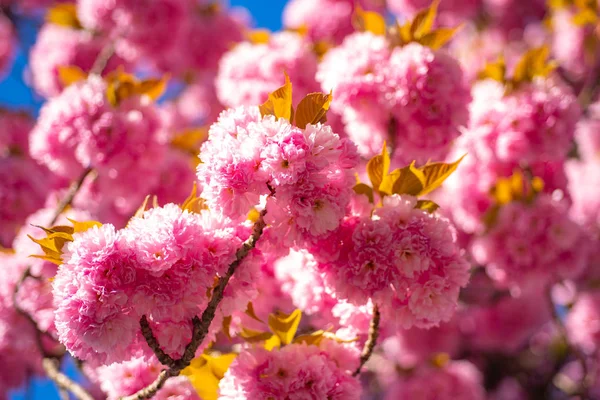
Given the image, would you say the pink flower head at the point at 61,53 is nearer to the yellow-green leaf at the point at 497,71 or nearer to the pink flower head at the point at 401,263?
the yellow-green leaf at the point at 497,71

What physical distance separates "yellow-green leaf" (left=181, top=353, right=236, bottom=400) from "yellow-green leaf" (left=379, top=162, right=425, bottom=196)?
0.62m

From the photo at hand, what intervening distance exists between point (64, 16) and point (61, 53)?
199 millimetres

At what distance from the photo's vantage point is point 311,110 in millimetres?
1393

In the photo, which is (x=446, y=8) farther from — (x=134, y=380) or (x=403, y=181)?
(x=134, y=380)

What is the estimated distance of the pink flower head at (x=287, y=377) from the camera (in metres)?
1.43

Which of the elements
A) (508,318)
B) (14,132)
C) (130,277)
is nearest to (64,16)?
(14,132)

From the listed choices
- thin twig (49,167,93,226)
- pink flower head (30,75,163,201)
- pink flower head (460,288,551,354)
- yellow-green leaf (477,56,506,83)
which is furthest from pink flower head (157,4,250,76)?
pink flower head (460,288,551,354)

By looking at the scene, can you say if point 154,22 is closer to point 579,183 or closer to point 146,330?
point 146,330

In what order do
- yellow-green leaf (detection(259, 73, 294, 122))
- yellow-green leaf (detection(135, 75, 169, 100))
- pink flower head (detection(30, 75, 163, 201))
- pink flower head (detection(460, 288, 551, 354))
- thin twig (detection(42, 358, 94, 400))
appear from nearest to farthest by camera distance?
yellow-green leaf (detection(259, 73, 294, 122)) < thin twig (detection(42, 358, 94, 400)) < pink flower head (detection(30, 75, 163, 201)) < yellow-green leaf (detection(135, 75, 169, 100)) < pink flower head (detection(460, 288, 551, 354))

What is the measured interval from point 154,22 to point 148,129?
1052 millimetres

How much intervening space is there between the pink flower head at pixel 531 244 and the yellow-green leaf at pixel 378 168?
1.13 meters

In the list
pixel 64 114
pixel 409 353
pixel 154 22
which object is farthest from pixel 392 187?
pixel 409 353

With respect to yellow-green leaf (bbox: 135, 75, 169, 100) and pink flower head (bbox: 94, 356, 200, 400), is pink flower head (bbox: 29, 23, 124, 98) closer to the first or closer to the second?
yellow-green leaf (bbox: 135, 75, 169, 100)

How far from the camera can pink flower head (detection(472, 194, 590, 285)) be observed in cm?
246
